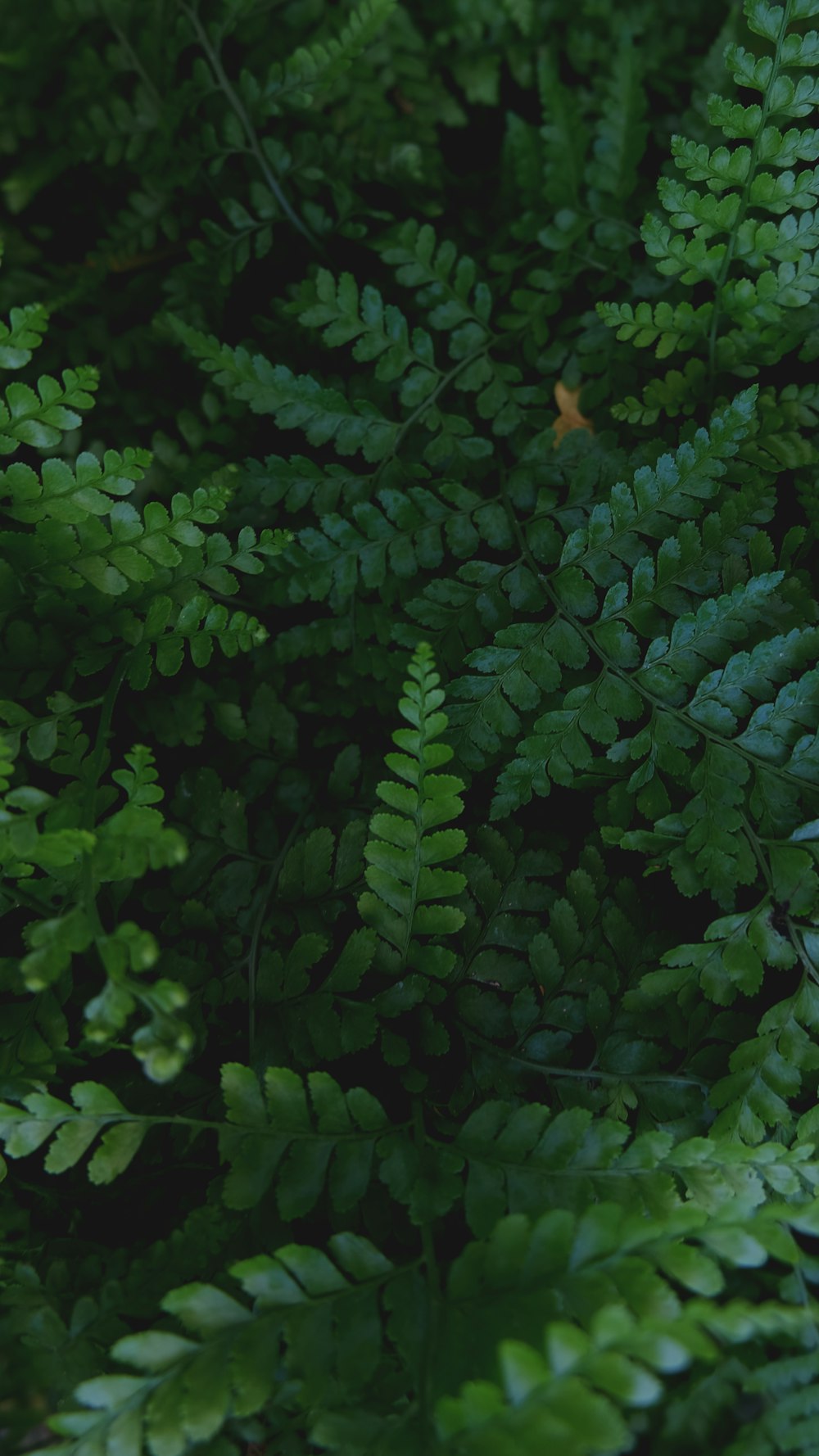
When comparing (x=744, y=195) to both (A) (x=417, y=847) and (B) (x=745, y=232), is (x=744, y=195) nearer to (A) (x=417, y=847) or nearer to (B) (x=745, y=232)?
(B) (x=745, y=232)

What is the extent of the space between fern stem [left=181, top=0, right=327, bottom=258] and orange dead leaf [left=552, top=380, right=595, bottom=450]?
0.50 m

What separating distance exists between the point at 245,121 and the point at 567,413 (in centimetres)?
76

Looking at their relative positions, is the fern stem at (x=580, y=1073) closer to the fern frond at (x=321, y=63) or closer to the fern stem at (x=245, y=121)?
the fern stem at (x=245, y=121)

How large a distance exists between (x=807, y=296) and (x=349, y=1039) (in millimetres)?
1199

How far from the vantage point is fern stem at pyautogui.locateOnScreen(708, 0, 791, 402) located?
130cm

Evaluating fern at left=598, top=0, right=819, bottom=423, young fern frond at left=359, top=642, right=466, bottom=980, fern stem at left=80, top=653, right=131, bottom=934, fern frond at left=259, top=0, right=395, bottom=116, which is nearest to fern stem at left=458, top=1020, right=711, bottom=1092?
young fern frond at left=359, top=642, right=466, bottom=980

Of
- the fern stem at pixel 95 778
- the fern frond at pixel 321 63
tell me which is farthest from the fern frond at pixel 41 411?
the fern frond at pixel 321 63

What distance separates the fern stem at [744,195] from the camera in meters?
1.30

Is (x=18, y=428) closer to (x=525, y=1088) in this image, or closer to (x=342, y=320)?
(x=342, y=320)

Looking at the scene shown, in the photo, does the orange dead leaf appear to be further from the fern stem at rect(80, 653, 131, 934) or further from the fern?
the fern stem at rect(80, 653, 131, 934)

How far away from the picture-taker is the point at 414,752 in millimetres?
1194

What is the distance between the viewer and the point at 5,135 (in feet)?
6.29

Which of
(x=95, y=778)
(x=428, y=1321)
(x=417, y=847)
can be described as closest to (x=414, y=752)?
(x=417, y=847)

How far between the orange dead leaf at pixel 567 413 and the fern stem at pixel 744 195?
0.28 m
